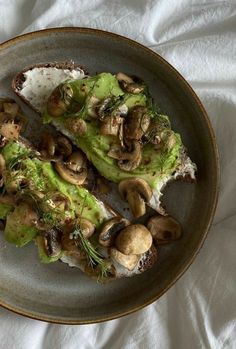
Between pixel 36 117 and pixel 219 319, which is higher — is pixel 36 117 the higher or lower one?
the higher one

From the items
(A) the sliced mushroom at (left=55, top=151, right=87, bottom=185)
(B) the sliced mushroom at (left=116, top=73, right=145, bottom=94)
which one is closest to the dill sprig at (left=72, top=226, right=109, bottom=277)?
(A) the sliced mushroom at (left=55, top=151, right=87, bottom=185)

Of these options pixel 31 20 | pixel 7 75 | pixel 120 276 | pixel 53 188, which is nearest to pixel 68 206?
pixel 53 188

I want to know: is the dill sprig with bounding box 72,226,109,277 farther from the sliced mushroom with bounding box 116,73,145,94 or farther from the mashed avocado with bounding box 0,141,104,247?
the sliced mushroom with bounding box 116,73,145,94

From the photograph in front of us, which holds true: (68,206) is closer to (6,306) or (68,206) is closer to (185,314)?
(6,306)

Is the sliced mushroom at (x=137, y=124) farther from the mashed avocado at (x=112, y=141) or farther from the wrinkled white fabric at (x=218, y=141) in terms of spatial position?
the wrinkled white fabric at (x=218, y=141)

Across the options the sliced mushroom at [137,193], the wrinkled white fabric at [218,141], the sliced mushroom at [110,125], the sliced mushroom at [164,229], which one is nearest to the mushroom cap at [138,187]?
the sliced mushroom at [137,193]

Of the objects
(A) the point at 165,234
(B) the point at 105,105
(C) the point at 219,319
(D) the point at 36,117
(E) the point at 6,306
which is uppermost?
(B) the point at 105,105
